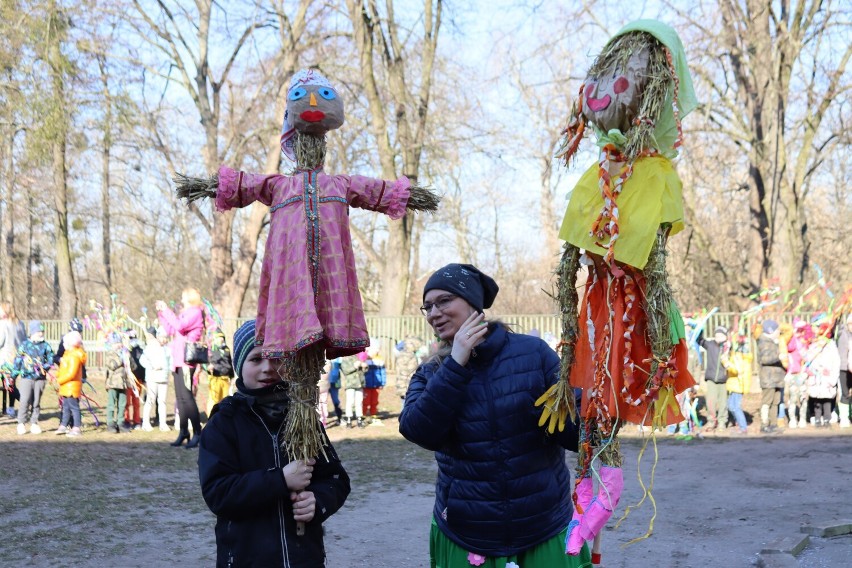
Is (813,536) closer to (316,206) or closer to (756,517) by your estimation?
(756,517)

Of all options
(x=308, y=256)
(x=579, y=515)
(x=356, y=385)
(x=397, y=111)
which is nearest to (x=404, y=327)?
(x=397, y=111)

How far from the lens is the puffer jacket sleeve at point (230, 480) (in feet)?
10.2

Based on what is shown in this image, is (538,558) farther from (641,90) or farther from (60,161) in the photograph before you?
(60,161)

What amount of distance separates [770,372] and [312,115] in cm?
1125

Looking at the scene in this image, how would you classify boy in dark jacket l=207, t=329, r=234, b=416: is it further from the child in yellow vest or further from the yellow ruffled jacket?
the yellow ruffled jacket

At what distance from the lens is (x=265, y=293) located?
11.5ft

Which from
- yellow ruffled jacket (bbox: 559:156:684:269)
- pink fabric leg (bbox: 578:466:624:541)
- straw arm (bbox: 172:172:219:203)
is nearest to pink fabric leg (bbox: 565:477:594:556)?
pink fabric leg (bbox: 578:466:624:541)

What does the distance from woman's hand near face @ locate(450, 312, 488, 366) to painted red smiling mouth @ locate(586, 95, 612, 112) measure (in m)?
0.89

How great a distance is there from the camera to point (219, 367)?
1171 centimetres

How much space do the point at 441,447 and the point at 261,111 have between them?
22141 millimetres

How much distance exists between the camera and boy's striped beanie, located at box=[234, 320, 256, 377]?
3.45 metres

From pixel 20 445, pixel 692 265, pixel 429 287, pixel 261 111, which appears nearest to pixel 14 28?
pixel 261 111

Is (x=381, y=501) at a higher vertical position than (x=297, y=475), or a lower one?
lower

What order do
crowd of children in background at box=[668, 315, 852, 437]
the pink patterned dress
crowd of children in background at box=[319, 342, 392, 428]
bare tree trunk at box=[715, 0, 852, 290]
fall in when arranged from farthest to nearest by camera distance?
bare tree trunk at box=[715, 0, 852, 290] → crowd of children in background at box=[319, 342, 392, 428] → crowd of children in background at box=[668, 315, 852, 437] → the pink patterned dress
